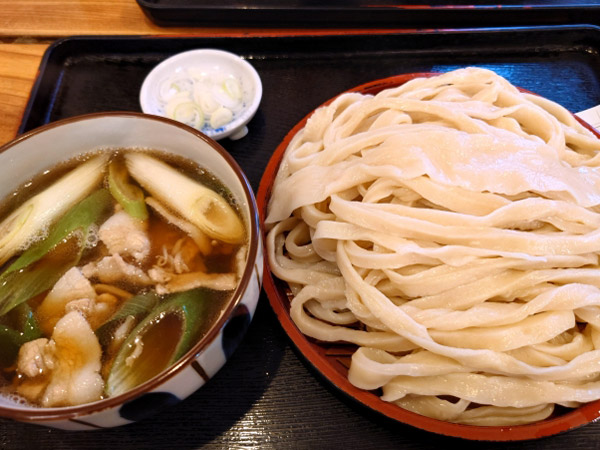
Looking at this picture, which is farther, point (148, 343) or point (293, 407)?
point (293, 407)

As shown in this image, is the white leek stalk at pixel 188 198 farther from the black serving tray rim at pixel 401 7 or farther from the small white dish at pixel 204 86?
the black serving tray rim at pixel 401 7

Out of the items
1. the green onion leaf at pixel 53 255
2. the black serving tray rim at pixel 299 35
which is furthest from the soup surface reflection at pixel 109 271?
the black serving tray rim at pixel 299 35

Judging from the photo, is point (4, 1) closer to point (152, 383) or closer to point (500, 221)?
point (152, 383)

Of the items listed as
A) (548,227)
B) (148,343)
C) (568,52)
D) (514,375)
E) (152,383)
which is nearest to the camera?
(152,383)

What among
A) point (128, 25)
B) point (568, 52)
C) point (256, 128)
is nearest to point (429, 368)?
point (256, 128)

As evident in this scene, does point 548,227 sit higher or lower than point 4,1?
lower

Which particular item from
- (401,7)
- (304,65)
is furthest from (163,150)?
(401,7)

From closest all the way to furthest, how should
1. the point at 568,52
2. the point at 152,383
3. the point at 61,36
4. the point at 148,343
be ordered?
the point at 152,383 → the point at 148,343 → the point at 568,52 → the point at 61,36

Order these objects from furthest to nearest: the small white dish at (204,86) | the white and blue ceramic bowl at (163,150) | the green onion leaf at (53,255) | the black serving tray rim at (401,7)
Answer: the black serving tray rim at (401,7), the small white dish at (204,86), the green onion leaf at (53,255), the white and blue ceramic bowl at (163,150)
